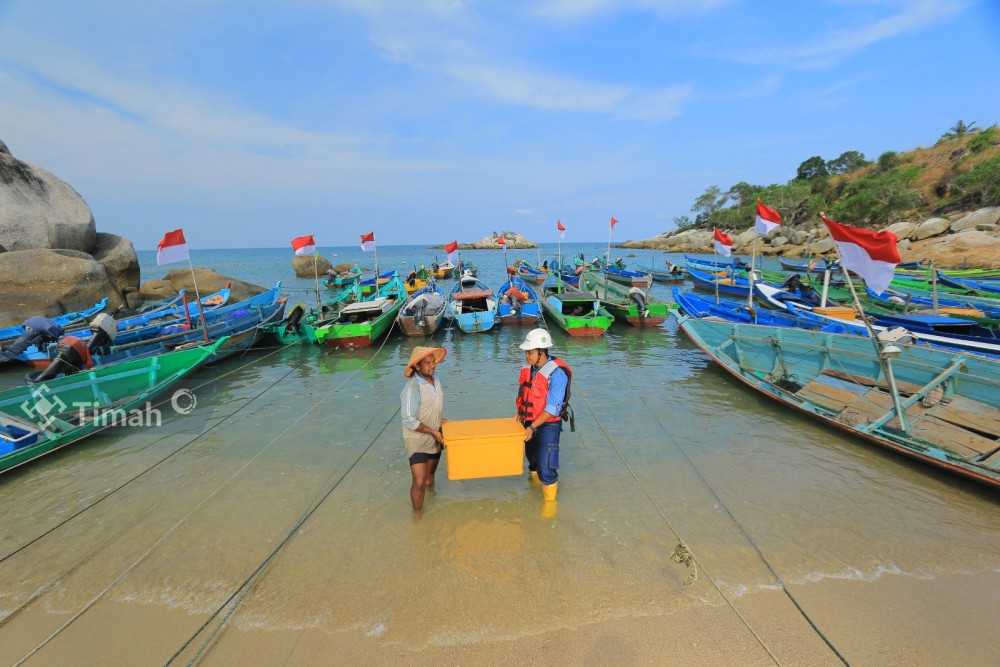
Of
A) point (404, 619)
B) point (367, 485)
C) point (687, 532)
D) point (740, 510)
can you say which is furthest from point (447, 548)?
point (740, 510)

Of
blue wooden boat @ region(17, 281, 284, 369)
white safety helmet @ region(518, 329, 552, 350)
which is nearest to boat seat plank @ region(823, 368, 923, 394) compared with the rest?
white safety helmet @ region(518, 329, 552, 350)

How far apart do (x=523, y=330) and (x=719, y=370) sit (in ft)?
27.6

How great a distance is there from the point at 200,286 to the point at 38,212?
335 inches

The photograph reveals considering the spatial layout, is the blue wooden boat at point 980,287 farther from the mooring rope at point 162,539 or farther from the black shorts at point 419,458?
the mooring rope at point 162,539

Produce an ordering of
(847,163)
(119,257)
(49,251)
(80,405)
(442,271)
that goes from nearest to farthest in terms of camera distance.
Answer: (80,405) → (49,251) → (119,257) → (442,271) → (847,163)

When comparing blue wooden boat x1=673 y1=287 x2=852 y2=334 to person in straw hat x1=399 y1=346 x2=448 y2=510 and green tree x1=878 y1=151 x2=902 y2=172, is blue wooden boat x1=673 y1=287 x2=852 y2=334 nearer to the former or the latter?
person in straw hat x1=399 y1=346 x2=448 y2=510

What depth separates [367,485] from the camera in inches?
243

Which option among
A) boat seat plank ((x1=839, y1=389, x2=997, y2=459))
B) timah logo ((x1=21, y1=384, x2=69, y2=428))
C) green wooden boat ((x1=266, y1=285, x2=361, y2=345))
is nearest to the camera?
boat seat plank ((x1=839, y1=389, x2=997, y2=459))

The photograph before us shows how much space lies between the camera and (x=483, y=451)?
461cm

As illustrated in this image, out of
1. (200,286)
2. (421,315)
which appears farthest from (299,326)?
(200,286)

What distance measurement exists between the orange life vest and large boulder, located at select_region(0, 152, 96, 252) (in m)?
29.2

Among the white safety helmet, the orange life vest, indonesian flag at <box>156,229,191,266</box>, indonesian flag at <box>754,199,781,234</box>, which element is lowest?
the orange life vest

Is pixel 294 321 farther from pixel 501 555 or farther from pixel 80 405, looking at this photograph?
pixel 501 555

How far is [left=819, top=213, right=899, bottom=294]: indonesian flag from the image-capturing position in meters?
5.38
